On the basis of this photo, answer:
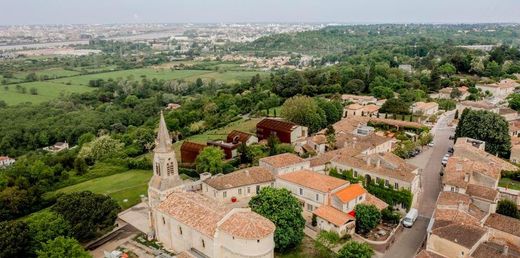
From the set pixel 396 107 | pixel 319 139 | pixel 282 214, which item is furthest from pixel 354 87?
pixel 282 214

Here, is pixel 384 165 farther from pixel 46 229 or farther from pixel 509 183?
pixel 46 229

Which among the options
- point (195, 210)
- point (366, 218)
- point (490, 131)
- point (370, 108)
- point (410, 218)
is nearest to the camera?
point (195, 210)

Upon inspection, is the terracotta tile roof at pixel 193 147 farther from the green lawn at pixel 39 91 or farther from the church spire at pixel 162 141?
the green lawn at pixel 39 91

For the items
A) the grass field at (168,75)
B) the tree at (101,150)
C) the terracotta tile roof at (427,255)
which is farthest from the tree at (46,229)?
the grass field at (168,75)

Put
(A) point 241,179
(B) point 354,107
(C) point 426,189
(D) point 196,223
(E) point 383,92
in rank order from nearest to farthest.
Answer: (D) point 196,223
(A) point 241,179
(C) point 426,189
(B) point 354,107
(E) point 383,92

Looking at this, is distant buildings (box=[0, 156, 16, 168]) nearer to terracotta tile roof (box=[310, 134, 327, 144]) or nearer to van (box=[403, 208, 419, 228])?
terracotta tile roof (box=[310, 134, 327, 144])

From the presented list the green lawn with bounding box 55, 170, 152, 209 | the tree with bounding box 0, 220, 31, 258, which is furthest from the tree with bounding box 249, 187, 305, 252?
the tree with bounding box 0, 220, 31, 258
